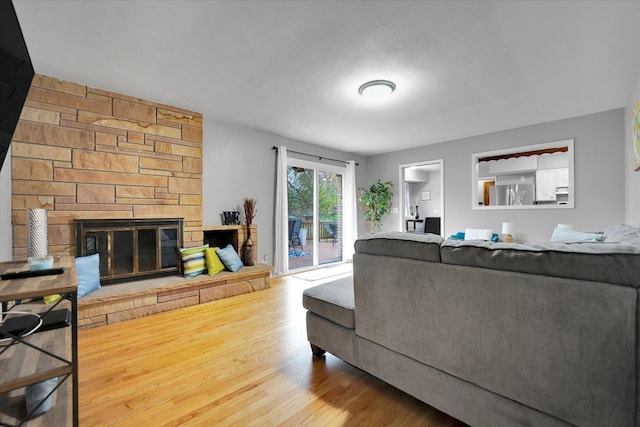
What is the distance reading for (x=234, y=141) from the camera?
4297mm

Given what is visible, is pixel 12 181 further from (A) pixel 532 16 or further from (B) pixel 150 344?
(A) pixel 532 16

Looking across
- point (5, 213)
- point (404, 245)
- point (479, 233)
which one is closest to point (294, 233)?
point (479, 233)

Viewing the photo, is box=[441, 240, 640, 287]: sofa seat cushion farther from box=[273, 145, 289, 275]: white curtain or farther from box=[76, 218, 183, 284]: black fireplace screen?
box=[273, 145, 289, 275]: white curtain

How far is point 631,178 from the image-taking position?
3182 mm

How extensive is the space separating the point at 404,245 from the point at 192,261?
2894mm

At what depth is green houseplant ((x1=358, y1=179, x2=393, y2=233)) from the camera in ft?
20.3

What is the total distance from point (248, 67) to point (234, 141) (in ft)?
6.13

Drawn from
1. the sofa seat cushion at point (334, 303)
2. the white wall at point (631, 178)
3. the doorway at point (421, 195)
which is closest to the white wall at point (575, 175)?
the white wall at point (631, 178)

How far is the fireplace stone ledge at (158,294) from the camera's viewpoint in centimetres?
266

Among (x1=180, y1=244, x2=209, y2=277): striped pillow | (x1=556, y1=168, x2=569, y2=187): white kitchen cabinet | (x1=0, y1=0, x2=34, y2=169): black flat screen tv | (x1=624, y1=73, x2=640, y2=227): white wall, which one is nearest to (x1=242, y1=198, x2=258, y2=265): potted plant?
(x1=180, y1=244, x2=209, y2=277): striped pillow

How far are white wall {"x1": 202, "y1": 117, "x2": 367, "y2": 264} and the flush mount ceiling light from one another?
6.94 ft

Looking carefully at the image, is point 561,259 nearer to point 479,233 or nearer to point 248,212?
point 248,212

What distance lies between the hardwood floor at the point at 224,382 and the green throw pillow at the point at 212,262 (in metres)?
0.87

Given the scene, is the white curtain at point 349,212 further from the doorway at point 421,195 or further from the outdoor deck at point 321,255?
the doorway at point 421,195
